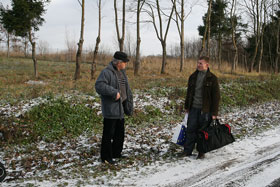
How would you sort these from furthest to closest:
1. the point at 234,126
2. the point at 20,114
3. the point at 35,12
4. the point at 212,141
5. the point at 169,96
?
1. the point at 35,12
2. the point at 169,96
3. the point at 234,126
4. the point at 20,114
5. the point at 212,141

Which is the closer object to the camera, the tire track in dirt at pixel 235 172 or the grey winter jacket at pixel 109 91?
the tire track in dirt at pixel 235 172

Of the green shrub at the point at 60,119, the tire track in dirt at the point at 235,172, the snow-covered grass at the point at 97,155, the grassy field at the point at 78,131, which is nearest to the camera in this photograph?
the tire track in dirt at the point at 235,172

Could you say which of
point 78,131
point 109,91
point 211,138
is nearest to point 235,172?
point 211,138

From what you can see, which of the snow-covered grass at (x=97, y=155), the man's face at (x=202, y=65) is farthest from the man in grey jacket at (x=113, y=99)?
the man's face at (x=202, y=65)

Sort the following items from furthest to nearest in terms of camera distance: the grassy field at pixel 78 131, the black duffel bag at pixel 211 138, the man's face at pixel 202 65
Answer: the man's face at pixel 202 65 < the black duffel bag at pixel 211 138 < the grassy field at pixel 78 131

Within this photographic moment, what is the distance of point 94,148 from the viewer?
5719mm

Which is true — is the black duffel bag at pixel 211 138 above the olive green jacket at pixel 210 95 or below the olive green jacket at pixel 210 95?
below

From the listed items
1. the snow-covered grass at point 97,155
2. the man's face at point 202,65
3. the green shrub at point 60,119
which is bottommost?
the snow-covered grass at point 97,155

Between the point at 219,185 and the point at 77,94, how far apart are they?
716cm

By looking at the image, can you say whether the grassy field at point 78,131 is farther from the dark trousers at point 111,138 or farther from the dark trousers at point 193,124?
the dark trousers at point 193,124

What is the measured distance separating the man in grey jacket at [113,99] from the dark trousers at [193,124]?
138cm

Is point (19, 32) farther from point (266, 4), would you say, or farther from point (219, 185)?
point (266, 4)

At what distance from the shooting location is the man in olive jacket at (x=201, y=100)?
483 centimetres

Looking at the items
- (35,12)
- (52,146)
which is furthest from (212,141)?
(35,12)
